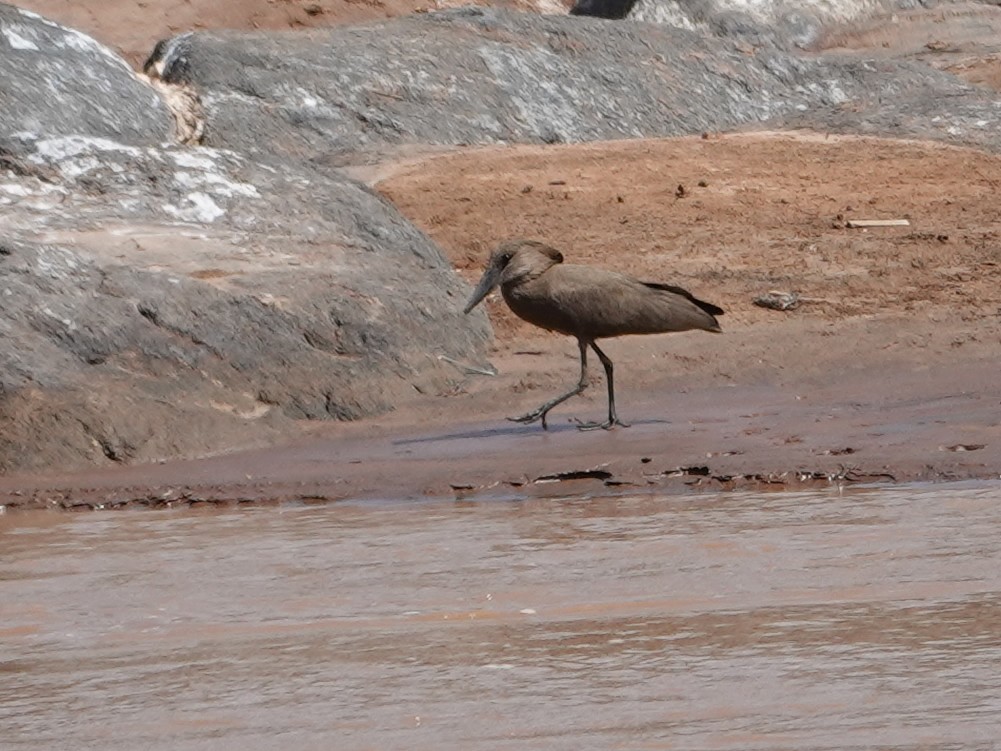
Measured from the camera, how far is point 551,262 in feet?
29.8

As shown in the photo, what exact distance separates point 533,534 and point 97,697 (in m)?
2.11

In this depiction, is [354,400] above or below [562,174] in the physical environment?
below

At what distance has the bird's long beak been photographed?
9.16 meters

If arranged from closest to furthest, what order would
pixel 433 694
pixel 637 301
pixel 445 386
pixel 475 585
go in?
1. pixel 433 694
2. pixel 475 585
3. pixel 637 301
4. pixel 445 386

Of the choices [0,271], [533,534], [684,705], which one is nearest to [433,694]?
[684,705]

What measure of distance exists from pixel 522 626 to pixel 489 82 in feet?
33.9

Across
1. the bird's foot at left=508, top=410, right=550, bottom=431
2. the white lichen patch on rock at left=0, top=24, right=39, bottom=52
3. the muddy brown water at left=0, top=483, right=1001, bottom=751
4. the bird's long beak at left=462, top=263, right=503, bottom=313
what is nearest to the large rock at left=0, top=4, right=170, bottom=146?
the white lichen patch on rock at left=0, top=24, right=39, bottom=52

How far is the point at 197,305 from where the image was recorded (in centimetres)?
919

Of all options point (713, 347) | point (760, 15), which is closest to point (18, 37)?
point (713, 347)

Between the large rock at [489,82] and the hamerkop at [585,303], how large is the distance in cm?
495

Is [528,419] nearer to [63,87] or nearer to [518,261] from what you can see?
[518,261]

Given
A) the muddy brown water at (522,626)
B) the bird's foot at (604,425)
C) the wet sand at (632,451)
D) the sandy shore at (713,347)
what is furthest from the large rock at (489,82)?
the muddy brown water at (522,626)

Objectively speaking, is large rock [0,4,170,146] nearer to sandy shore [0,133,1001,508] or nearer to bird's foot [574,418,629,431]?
sandy shore [0,133,1001,508]

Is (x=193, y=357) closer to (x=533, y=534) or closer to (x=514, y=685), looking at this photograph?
(x=533, y=534)
